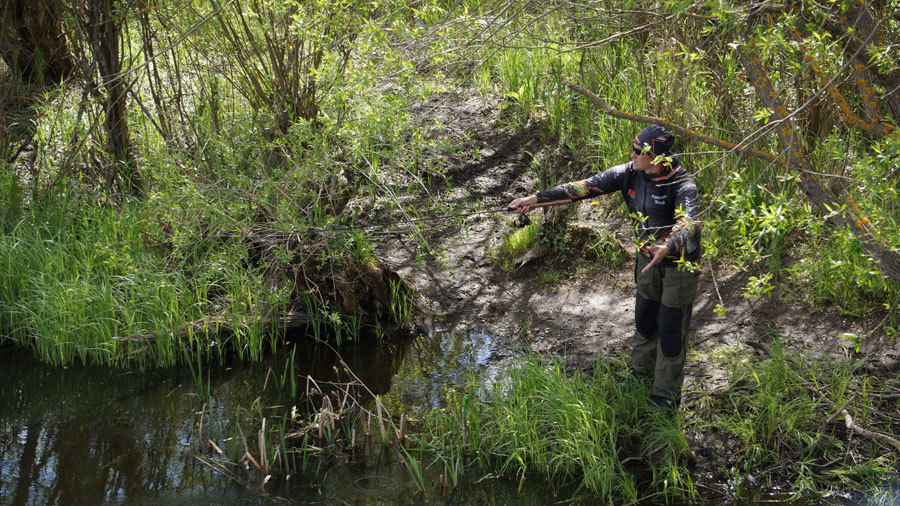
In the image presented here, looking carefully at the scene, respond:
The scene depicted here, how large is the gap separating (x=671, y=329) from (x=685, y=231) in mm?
859

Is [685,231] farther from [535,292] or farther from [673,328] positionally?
[535,292]

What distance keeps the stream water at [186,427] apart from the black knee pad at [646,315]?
1.12 m

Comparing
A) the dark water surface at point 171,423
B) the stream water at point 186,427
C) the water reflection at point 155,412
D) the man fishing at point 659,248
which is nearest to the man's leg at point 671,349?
the man fishing at point 659,248

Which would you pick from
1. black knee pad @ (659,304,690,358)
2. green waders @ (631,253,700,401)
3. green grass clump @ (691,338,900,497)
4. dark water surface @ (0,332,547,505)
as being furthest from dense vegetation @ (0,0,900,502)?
black knee pad @ (659,304,690,358)

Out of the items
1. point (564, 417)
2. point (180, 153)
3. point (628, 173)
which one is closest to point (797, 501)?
point (564, 417)

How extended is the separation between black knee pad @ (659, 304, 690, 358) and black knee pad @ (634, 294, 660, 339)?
0.68ft

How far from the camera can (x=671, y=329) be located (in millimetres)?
4688

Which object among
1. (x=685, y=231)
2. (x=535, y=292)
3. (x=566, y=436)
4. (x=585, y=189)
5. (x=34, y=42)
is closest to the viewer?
(x=685, y=231)

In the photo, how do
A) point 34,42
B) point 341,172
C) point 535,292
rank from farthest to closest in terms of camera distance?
point 34,42
point 535,292
point 341,172

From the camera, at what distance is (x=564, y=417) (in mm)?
A: 4637

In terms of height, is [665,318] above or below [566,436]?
above

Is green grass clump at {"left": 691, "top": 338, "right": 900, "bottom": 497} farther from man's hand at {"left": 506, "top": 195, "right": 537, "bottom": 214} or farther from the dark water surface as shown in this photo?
man's hand at {"left": 506, "top": 195, "right": 537, "bottom": 214}

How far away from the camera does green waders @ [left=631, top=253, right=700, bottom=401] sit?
15.1ft

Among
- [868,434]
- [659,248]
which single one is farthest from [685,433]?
[659,248]
